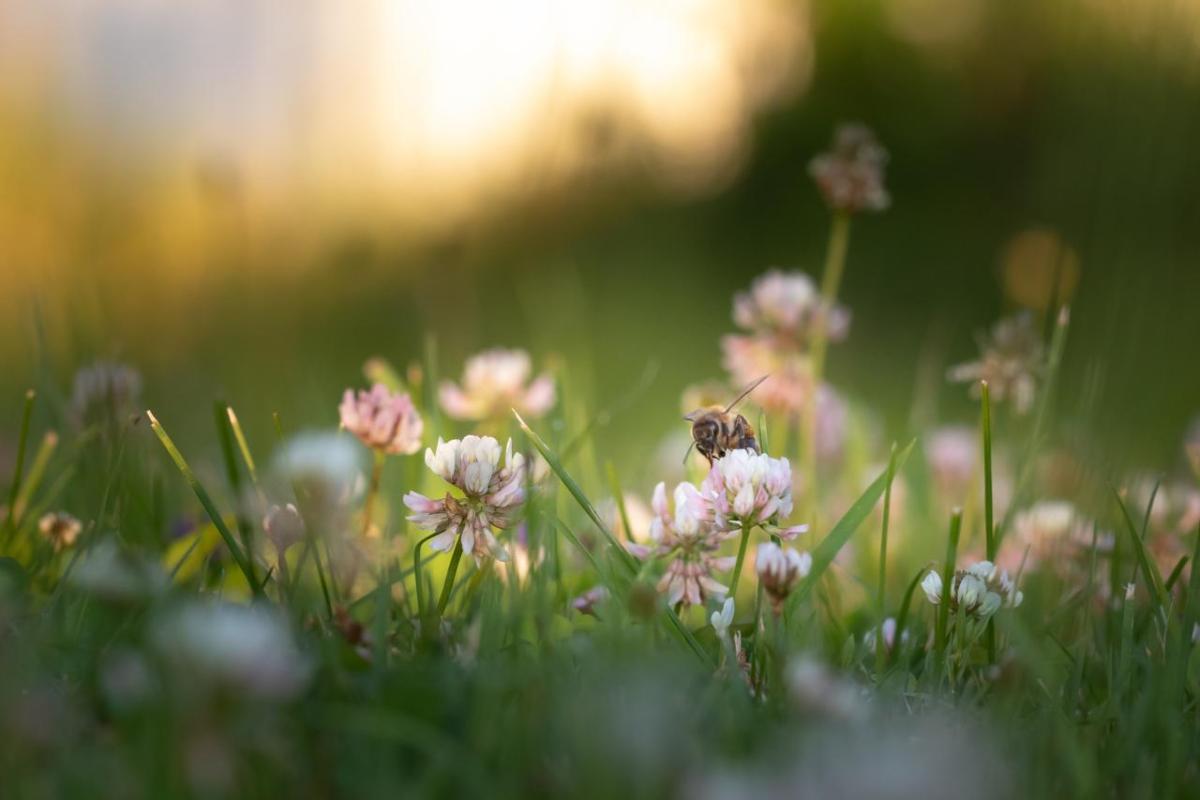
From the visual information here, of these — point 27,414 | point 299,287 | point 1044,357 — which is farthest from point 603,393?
point 27,414

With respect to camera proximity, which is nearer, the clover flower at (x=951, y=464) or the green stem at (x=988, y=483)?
the green stem at (x=988, y=483)

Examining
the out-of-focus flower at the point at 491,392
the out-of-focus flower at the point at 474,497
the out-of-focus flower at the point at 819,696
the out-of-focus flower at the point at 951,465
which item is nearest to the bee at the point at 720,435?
the out-of-focus flower at the point at 474,497

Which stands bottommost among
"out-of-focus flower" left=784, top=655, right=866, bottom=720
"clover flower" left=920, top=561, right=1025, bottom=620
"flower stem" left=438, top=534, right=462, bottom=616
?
"out-of-focus flower" left=784, top=655, right=866, bottom=720

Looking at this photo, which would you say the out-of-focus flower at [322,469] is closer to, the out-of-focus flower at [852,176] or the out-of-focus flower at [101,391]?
the out-of-focus flower at [101,391]

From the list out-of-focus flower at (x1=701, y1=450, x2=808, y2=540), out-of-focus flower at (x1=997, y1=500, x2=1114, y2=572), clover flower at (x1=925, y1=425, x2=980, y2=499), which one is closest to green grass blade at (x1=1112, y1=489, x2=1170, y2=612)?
out-of-focus flower at (x1=997, y1=500, x2=1114, y2=572)

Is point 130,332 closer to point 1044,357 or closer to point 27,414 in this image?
point 27,414

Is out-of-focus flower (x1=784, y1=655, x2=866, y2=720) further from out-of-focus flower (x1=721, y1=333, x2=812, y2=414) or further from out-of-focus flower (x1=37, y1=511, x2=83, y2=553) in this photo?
out-of-focus flower (x1=721, y1=333, x2=812, y2=414)
